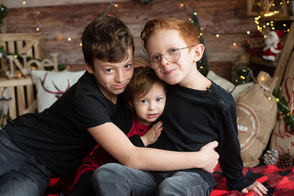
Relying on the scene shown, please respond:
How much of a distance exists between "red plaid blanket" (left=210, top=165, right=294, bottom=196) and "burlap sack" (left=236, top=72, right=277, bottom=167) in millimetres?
107

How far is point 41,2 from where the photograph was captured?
2656mm

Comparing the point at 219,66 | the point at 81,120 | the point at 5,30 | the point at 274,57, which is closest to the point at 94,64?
the point at 81,120

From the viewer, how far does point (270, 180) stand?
1.62m

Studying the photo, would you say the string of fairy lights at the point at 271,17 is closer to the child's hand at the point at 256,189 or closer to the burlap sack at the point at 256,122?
the burlap sack at the point at 256,122

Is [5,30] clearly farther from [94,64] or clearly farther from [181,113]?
[181,113]

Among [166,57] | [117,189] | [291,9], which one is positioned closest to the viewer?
[117,189]

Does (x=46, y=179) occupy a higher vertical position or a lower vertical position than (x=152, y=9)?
lower

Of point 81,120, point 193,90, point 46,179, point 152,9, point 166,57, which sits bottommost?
point 46,179

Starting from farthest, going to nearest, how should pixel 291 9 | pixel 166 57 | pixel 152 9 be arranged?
1. pixel 152 9
2. pixel 291 9
3. pixel 166 57

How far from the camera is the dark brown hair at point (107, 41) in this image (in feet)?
4.03

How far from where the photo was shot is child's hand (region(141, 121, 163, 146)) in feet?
4.39

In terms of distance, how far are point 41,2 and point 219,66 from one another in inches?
62.6

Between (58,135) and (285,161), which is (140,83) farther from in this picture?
(285,161)

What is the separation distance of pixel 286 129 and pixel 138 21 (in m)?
1.41
